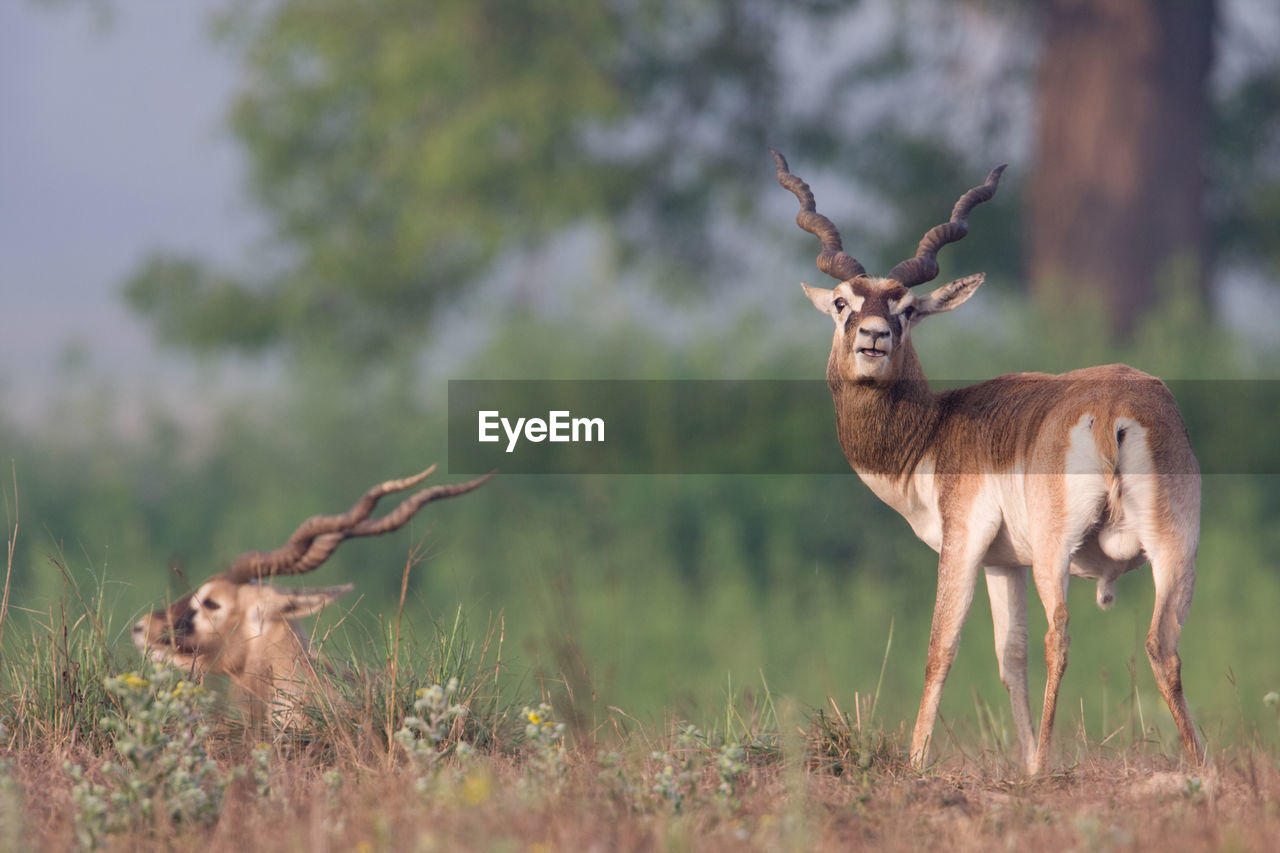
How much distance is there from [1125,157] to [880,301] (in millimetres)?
13127

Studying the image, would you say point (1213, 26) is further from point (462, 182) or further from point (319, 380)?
point (319, 380)

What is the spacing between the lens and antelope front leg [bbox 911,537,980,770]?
5.34 metres

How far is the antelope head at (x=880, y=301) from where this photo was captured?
553 cm

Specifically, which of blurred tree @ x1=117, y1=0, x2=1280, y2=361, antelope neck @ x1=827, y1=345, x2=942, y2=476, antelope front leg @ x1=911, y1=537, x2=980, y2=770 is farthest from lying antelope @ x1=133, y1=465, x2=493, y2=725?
blurred tree @ x1=117, y1=0, x2=1280, y2=361

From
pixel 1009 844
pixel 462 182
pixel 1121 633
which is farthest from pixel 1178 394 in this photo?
pixel 1009 844

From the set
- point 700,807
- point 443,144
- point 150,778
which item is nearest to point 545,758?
point 700,807

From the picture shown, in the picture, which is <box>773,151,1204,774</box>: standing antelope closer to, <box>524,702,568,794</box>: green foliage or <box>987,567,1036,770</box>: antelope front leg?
<box>987,567,1036,770</box>: antelope front leg

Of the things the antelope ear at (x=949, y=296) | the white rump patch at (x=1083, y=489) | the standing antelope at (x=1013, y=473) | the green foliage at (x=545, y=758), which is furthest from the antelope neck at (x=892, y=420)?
the green foliage at (x=545, y=758)

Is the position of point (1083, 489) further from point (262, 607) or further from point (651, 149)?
point (651, 149)

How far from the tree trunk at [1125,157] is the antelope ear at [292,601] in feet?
40.4

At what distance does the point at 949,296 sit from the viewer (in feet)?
19.4

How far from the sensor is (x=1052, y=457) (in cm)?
522

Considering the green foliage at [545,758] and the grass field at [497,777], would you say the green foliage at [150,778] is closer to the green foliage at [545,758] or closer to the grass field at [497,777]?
the grass field at [497,777]

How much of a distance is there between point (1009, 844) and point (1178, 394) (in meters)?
13.1
